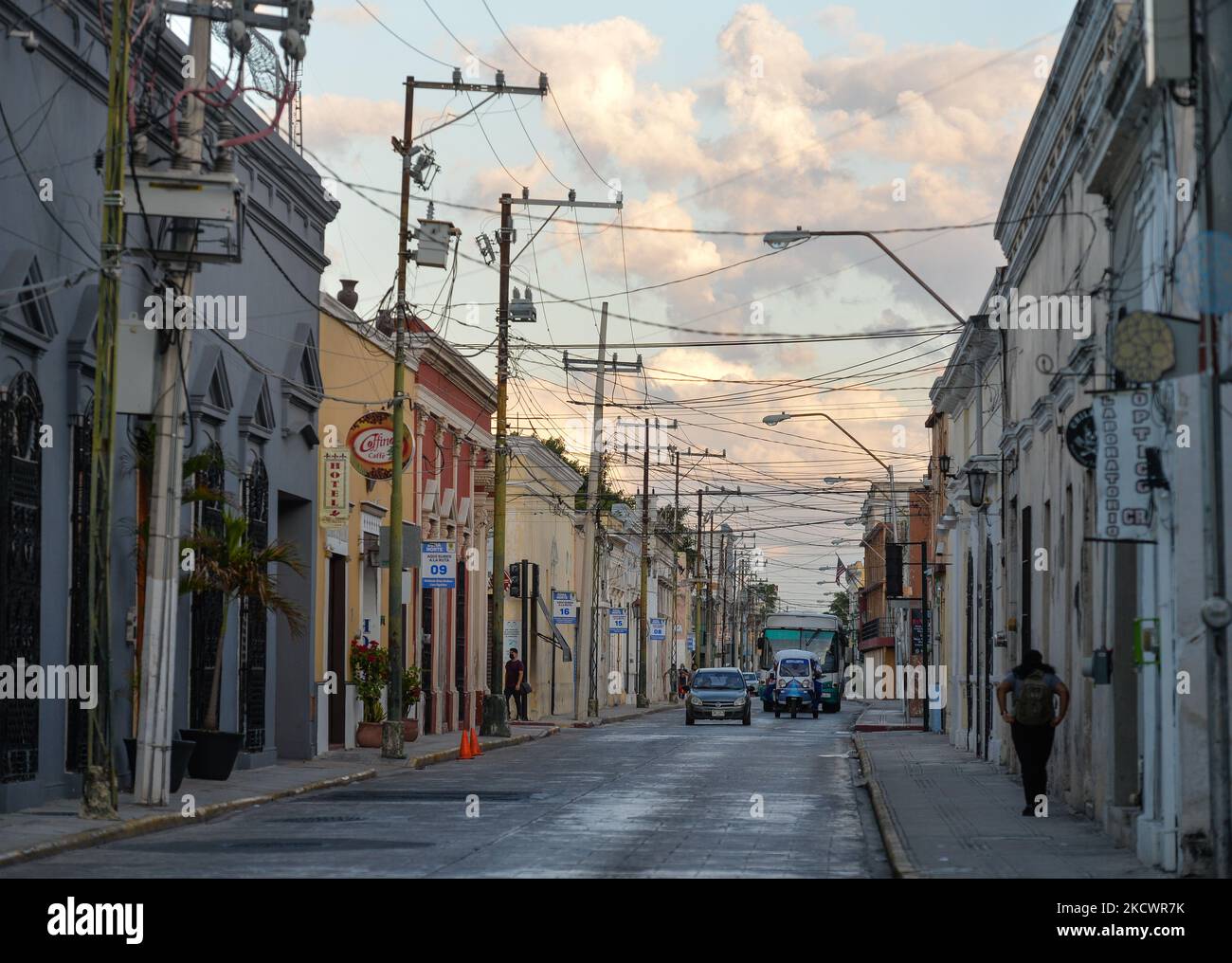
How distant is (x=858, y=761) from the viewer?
34281 millimetres

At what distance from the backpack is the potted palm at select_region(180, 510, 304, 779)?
29.9 ft

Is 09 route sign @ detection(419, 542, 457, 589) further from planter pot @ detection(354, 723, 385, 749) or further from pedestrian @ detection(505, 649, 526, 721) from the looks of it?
pedestrian @ detection(505, 649, 526, 721)

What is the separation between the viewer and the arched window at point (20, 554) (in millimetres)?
19062

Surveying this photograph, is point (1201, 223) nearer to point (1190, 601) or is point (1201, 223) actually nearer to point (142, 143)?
point (1190, 601)

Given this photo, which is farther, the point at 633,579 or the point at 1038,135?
the point at 633,579

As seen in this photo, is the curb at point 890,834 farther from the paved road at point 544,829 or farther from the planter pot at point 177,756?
the planter pot at point 177,756

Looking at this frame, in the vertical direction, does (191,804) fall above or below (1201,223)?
below

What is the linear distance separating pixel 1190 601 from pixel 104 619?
10.1 meters

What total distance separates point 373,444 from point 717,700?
76.9 ft

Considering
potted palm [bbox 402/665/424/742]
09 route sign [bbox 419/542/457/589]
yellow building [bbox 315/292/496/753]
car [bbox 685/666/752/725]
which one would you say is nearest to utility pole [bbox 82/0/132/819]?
yellow building [bbox 315/292/496/753]

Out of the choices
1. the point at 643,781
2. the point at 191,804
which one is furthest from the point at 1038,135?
the point at 191,804

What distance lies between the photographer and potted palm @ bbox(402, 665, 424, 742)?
3603 cm

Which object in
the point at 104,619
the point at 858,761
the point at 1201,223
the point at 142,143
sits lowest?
the point at 858,761

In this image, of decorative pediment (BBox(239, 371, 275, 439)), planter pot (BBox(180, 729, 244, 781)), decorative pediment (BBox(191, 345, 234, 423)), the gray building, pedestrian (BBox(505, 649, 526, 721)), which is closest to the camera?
the gray building
